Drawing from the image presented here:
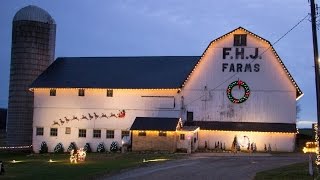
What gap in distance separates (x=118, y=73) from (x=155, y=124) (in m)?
8.66

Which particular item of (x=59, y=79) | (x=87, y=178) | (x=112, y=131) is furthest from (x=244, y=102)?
(x=87, y=178)

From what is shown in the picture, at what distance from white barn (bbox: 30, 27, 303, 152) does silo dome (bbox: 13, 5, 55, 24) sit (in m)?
7.78

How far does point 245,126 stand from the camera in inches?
1884

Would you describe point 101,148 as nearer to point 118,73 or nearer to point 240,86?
point 118,73

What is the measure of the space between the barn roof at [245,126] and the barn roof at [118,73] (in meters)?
4.31

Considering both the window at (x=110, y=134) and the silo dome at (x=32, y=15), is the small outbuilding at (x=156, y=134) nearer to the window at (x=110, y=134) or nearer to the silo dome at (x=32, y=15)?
the window at (x=110, y=134)

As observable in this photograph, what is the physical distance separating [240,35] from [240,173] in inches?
947

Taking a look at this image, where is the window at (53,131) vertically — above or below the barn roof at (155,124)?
below

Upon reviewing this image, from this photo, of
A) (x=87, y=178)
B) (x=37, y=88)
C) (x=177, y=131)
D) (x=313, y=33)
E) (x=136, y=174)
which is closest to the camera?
(x=313, y=33)

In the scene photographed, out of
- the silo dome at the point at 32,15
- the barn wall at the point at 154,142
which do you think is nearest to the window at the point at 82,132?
the barn wall at the point at 154,142

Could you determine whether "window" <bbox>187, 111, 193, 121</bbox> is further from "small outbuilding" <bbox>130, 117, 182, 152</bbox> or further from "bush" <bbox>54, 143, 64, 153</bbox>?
"bush" <bbox>54, 143, 64, 153</bbox>

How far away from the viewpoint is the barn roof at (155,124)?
46.2 m

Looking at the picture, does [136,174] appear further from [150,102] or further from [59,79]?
[59,79]

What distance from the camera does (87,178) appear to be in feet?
80.2
